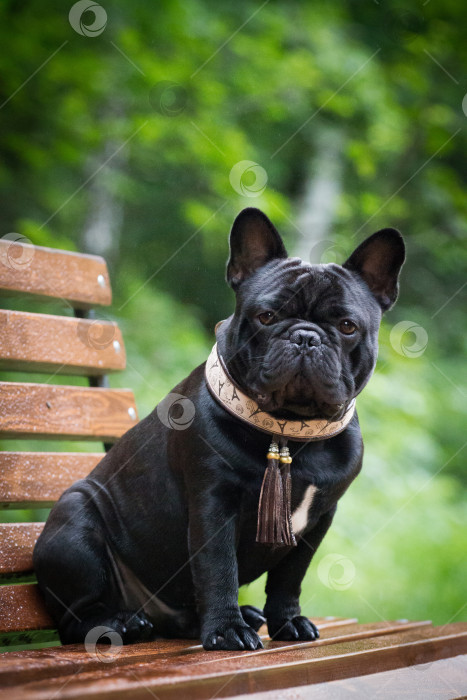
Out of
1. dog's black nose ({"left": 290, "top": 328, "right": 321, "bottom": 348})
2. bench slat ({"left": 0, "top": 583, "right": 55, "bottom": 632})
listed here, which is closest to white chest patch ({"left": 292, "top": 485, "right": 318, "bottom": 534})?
dog's black nose ({"left": 290, "top": 328, "right": 321, "bottom": 348})

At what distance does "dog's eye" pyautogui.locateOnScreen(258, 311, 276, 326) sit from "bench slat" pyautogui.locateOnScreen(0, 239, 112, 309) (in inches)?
43.5

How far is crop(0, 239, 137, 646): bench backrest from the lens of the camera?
238 cm

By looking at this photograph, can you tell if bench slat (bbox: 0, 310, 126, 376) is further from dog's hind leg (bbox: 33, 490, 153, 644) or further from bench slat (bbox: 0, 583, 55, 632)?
bench slat (bbox: 0, 583, 55, 632)

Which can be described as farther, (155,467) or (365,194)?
(365,194)

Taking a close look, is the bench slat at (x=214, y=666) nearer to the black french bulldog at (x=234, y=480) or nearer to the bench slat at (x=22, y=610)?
the black french bulldog at (x=234, y=480)

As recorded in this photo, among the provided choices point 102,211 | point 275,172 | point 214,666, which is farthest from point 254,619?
point 275,172

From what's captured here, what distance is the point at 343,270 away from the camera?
2.09 m

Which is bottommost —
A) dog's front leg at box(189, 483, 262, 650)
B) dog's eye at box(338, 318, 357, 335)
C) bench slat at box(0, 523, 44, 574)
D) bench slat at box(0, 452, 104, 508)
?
bench slat at box(0, 523, 44, 574)

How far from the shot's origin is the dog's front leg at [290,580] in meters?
2.12

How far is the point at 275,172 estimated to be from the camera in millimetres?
5613

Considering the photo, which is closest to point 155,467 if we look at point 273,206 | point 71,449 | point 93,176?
point 71,449

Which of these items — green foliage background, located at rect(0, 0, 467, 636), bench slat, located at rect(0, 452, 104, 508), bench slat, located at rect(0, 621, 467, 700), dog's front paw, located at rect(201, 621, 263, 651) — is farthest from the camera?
green foliage background, located at rect(0, 0, 467, 636)

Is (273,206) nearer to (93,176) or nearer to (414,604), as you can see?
(93,176)

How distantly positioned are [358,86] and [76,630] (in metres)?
4.55
